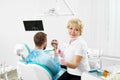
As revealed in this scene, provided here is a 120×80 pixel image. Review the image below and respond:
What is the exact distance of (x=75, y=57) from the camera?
6.31ft

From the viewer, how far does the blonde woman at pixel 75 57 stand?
192cm

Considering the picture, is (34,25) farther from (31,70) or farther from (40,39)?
(31,70)

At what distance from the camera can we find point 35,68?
6.40ft

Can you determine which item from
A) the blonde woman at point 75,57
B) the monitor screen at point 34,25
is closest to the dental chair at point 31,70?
the blonde woman at point 75,57

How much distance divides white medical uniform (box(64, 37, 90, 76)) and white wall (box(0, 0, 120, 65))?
0.80m

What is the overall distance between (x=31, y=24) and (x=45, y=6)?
1.16ft

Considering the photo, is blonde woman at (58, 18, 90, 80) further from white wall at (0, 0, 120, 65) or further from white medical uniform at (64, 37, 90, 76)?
white wall at (0, 0, 120, 65)

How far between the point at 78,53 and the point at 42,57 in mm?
351

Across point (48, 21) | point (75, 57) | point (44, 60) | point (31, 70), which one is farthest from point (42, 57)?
point (48, 21)

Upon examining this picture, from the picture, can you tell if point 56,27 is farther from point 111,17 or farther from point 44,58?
point 44,58

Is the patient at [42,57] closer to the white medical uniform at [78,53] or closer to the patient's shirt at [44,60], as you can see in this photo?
the patient's shirt at [44,60]

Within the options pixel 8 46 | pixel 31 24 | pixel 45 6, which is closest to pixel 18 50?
pixel 31 24

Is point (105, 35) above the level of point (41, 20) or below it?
below

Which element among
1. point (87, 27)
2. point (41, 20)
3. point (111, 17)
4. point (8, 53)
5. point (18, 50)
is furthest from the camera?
point (8, 53)
